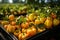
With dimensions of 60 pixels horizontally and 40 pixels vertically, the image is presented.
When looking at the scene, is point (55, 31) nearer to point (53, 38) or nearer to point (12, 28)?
point (53, 38)

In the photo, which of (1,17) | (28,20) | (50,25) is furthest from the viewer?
(1,17)

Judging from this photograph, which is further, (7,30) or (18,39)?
(7,30)

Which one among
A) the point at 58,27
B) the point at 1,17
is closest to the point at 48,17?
the point at 58,27

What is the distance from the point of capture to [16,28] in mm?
2158

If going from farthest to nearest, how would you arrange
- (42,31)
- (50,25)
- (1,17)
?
(1,17) → (50,25) → (42,31)

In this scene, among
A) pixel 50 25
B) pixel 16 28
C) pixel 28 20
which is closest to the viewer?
pixel 50 25

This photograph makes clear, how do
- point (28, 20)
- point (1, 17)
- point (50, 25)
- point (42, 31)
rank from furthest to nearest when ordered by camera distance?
1. point (1, 17)
2. point (28, 20)
3. point (50, 25)
4. point (42, 31)

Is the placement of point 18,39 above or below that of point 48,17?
below

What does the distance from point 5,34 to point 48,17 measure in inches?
24.0

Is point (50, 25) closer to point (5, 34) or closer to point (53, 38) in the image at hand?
point (53, 38)

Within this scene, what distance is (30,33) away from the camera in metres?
1.93

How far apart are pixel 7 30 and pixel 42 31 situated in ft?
1.61

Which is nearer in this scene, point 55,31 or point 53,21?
point 55,31

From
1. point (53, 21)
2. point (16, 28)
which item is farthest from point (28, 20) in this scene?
point (53, 21)
